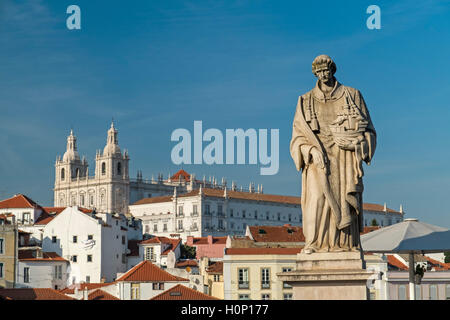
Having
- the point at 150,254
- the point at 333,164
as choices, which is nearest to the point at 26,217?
the point at 150,254

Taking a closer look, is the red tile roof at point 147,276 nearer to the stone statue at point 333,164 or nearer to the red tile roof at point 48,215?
the red tile roof at point 48,215

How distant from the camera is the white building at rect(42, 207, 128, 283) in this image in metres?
77.4

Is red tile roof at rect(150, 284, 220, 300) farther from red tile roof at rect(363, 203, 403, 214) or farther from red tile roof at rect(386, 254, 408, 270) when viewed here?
red tile roof at rect(363, 203, 403, 214)

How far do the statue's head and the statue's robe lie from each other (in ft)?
0.96

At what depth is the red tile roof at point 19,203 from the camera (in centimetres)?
9961

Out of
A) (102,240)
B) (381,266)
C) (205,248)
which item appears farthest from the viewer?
(205,248)

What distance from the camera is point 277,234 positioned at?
7694 cm

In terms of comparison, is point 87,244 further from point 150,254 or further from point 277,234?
point 277,234

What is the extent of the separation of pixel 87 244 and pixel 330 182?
71210mm

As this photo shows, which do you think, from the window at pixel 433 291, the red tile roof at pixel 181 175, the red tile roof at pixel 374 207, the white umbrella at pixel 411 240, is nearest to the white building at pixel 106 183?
the red tile roof at pixel 181 175
